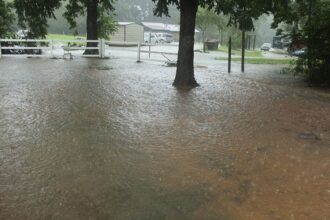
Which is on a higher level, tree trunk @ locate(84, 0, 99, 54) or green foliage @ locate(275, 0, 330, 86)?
tree trunk @ locate(84, 0, 99, 54)

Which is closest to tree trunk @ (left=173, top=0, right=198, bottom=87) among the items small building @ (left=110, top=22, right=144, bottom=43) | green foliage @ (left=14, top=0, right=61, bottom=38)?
green foliage @ (left=14, top=0, right=61, bottom=38)

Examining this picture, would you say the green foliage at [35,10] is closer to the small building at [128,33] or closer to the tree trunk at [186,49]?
the tree trunk at [186,49]

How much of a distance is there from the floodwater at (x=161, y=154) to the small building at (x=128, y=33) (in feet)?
118

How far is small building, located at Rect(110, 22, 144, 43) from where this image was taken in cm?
4728

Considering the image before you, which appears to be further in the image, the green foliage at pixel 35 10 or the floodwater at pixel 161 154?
the green foliage at pixel 35 10

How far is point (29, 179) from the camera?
5.14 meters

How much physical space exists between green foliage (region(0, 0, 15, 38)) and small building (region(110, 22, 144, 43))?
2270cm

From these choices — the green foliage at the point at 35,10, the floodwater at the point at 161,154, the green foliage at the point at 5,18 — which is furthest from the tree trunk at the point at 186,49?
the green foliage at the point at 5,18

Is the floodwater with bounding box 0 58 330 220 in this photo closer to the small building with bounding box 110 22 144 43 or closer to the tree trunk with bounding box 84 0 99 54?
the tree trunk with bounding box 84 0 99 54

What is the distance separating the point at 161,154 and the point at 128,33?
142 feet

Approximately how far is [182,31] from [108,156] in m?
7.90

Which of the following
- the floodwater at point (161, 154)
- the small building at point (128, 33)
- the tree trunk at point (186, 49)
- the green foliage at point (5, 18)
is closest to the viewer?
the floodwater at point (161, 154)

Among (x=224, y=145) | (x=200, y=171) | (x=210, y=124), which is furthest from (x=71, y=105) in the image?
(x=200, y=171)

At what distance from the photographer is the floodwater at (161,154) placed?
4531mm
